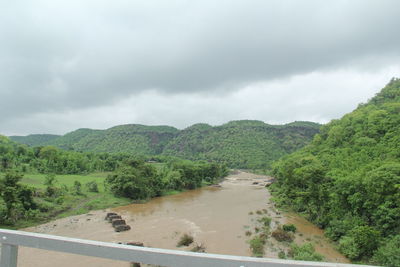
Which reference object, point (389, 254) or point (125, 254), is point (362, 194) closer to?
point (389, 254)

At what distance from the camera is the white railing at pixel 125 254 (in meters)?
1.77

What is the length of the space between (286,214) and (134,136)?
5476 inches

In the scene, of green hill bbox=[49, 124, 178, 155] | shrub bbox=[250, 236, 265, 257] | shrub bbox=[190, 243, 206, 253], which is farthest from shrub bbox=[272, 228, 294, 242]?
green hill bbox=[49, 124, 178, 155]

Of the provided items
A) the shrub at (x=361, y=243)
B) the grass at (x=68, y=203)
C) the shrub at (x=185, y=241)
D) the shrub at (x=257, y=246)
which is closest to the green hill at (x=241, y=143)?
the grass at (x=68, y=203)

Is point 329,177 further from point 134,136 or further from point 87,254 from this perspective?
point 134,136

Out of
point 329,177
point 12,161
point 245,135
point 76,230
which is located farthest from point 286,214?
point 245,135

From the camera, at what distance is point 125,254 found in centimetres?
200

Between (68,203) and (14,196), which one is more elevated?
(14,196)

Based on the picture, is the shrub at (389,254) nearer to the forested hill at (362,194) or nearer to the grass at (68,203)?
the forested hill at (362,194)

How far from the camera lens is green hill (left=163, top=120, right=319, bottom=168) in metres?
116

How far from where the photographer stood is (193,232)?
23.6 m

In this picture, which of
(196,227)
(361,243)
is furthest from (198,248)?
(361,243)

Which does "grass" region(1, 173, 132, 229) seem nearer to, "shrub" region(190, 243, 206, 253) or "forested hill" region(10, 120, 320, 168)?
"shrub" region(190, 243, 206, 253)

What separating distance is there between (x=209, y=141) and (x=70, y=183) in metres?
107
